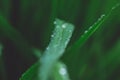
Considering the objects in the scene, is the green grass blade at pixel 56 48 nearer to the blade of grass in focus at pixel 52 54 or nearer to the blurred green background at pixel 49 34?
the blade of grass in focus at pixel 52 54

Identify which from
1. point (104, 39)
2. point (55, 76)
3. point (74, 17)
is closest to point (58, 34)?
point (55, 76)

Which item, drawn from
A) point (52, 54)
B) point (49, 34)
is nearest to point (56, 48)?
point (52, 54)

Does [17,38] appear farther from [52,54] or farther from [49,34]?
[52,54]

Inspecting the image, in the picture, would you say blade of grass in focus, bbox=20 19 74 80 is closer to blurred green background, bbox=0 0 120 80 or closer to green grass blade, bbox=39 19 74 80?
green grass blade, bbox=39 19 74 80

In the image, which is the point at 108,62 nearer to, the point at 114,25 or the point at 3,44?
the point at 114,25

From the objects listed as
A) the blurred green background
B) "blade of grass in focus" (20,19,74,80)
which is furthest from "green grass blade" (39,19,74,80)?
the blurred green background

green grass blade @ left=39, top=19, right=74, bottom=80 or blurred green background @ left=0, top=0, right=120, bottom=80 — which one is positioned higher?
blurred green background @ left=0, top=0, right=120, bottom=80

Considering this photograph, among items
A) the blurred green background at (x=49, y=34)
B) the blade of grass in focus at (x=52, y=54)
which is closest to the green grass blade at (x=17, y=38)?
the blurred green background at (x=49, y=34)
